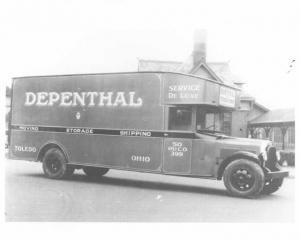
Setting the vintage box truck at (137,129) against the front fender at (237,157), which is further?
the vintage box truck at (137,129)

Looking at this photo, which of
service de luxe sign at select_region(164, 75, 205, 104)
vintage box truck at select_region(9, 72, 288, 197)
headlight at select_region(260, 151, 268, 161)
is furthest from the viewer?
service de luxe sign at select_region(164, 75, 205, 104)

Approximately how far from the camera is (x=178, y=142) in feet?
32.0

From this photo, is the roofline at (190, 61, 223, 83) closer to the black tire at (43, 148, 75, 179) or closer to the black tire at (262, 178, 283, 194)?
the black tire at (43, 148, 75, 179)

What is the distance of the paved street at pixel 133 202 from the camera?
7.38 m

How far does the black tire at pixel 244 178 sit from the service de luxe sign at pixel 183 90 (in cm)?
165

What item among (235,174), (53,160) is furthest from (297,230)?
(53,160)

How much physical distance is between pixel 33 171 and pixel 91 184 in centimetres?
309

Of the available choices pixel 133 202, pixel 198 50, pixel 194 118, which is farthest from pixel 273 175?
pixel 198 50

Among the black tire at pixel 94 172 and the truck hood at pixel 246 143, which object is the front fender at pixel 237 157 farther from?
the black tire at pixel 94 172

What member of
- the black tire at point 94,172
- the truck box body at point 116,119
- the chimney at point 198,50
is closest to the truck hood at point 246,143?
the truck box body at point 116,119

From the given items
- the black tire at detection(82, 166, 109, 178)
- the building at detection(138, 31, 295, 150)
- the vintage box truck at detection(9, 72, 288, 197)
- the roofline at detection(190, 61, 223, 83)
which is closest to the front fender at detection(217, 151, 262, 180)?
the vintage box truck at detection(9, 72, 288, 197)

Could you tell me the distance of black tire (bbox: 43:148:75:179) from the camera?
1121 cm

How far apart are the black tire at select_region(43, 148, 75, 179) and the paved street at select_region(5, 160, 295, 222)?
0.84 feet

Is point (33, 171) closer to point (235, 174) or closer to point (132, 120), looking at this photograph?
point (132, 120)
